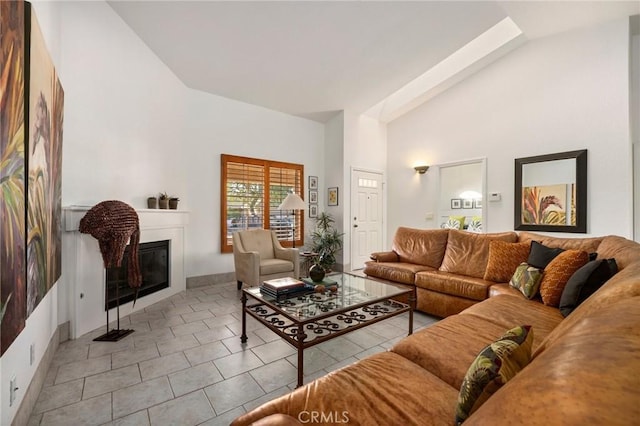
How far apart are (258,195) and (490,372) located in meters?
4.65

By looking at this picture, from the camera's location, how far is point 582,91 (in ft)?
12.9

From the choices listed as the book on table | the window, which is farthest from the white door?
the book on table

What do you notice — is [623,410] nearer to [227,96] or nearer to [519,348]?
[519,348]

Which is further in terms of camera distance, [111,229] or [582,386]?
[111,229]

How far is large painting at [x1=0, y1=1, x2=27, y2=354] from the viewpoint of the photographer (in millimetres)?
1154

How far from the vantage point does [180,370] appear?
6.70ft

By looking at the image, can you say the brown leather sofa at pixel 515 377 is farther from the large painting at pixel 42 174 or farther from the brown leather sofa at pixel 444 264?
the large painting at pixel 42 174

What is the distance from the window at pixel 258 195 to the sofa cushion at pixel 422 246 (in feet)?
6.88

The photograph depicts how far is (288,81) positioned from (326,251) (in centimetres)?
299

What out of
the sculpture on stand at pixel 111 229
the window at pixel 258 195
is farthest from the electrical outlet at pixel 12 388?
the window at pixel 258 195

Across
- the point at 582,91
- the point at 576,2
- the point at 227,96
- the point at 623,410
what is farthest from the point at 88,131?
the point at 582,91

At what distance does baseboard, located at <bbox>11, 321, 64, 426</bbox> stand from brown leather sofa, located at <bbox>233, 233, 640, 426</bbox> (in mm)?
1400

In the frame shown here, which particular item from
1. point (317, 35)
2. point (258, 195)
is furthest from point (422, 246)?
point (317, 35)

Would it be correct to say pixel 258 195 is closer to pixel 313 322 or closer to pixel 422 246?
pixel 422 246
